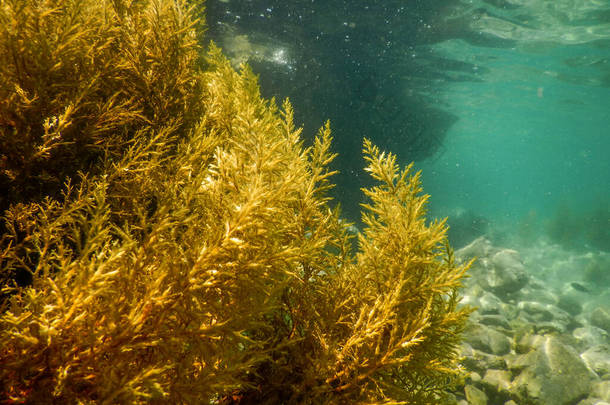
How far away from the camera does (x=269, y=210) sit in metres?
1.45

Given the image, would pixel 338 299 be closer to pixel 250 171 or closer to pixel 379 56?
pixel 250 171

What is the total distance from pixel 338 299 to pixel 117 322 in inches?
57.2

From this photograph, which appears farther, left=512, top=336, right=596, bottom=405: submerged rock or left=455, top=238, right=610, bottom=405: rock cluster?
left=455, top=238, right=610, bottom=405: rock cluster

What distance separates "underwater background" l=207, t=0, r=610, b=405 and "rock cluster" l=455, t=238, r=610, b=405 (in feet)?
0.12

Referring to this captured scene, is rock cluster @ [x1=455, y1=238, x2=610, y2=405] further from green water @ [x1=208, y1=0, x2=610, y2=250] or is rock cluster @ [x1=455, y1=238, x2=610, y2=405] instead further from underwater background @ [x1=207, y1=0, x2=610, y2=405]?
green water @ [x1=208, y1=0, x2=610, y2=250]

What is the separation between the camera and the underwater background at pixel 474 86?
289 inches

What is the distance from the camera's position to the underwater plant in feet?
4.08

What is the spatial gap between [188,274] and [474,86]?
99.0ft

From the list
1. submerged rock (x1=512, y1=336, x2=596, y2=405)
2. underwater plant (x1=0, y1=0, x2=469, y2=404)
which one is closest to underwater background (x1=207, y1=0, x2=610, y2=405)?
submerged rock (x1=512, y1=336, x2=596, y2=405)

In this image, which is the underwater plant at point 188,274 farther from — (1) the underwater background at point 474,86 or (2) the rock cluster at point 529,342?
(1) the underwater background at point 474,86

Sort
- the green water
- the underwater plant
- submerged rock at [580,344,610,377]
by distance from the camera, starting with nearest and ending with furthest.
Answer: the underwater plant, submerged rock at [580,344,610,377], the green water

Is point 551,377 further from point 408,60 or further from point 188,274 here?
point 408,60

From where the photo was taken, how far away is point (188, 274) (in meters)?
1.31

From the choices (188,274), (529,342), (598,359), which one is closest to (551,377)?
(529,342)
